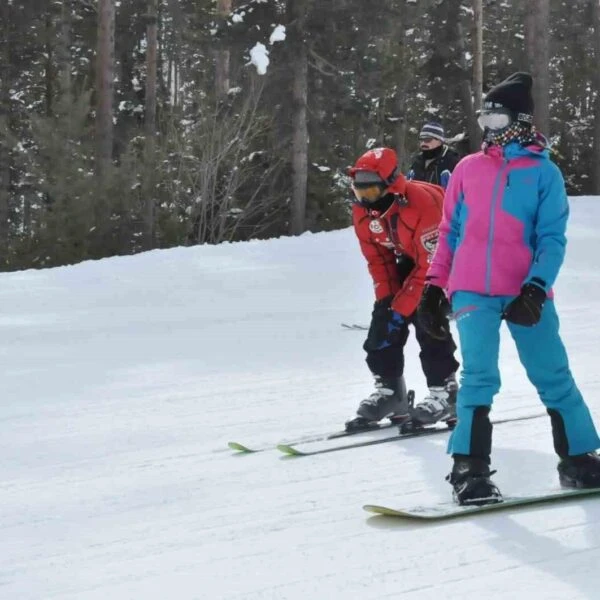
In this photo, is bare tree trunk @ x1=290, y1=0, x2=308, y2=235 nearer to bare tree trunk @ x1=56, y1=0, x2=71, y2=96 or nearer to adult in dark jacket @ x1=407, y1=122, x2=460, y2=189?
bare tree trunk @ x1=56, y1=0, x2=71, y2=96

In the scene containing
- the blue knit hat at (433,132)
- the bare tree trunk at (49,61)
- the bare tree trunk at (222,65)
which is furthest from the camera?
the bare tree trunk at (49,61)

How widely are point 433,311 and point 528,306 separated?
501 millimetres

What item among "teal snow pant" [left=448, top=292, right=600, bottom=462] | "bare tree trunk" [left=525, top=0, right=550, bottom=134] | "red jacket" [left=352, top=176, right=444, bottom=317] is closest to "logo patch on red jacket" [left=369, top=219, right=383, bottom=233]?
"red jacket" [left=352, top=176, right=444, bottom=317]

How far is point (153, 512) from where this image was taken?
4.46m

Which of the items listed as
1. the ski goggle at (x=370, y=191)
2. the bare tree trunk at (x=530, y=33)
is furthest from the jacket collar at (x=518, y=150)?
the bare tree trunk at (x=530, y=33)

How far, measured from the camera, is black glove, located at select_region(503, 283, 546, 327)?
379 cm

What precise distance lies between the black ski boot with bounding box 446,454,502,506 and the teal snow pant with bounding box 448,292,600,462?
0.12 ft

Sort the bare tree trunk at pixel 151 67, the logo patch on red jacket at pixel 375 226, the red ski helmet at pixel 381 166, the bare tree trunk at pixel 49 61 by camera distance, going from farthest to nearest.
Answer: the bare tree trunk at pixel 49 61
the bare tree trunk at pixel 151 67
the logo patch on red jacket at pixel 375 226
the red ski helmet at pixel 381 166

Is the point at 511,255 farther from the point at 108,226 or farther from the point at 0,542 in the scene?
the point at 108,226

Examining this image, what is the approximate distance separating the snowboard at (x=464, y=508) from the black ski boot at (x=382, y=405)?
5.33 ft

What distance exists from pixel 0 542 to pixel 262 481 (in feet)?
4.01

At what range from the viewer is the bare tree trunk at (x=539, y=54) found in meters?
19.6

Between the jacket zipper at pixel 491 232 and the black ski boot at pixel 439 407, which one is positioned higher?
the jacket zipper at pixel 491 232

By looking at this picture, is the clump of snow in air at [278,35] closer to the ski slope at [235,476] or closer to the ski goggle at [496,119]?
the ski slope at [235,476]
